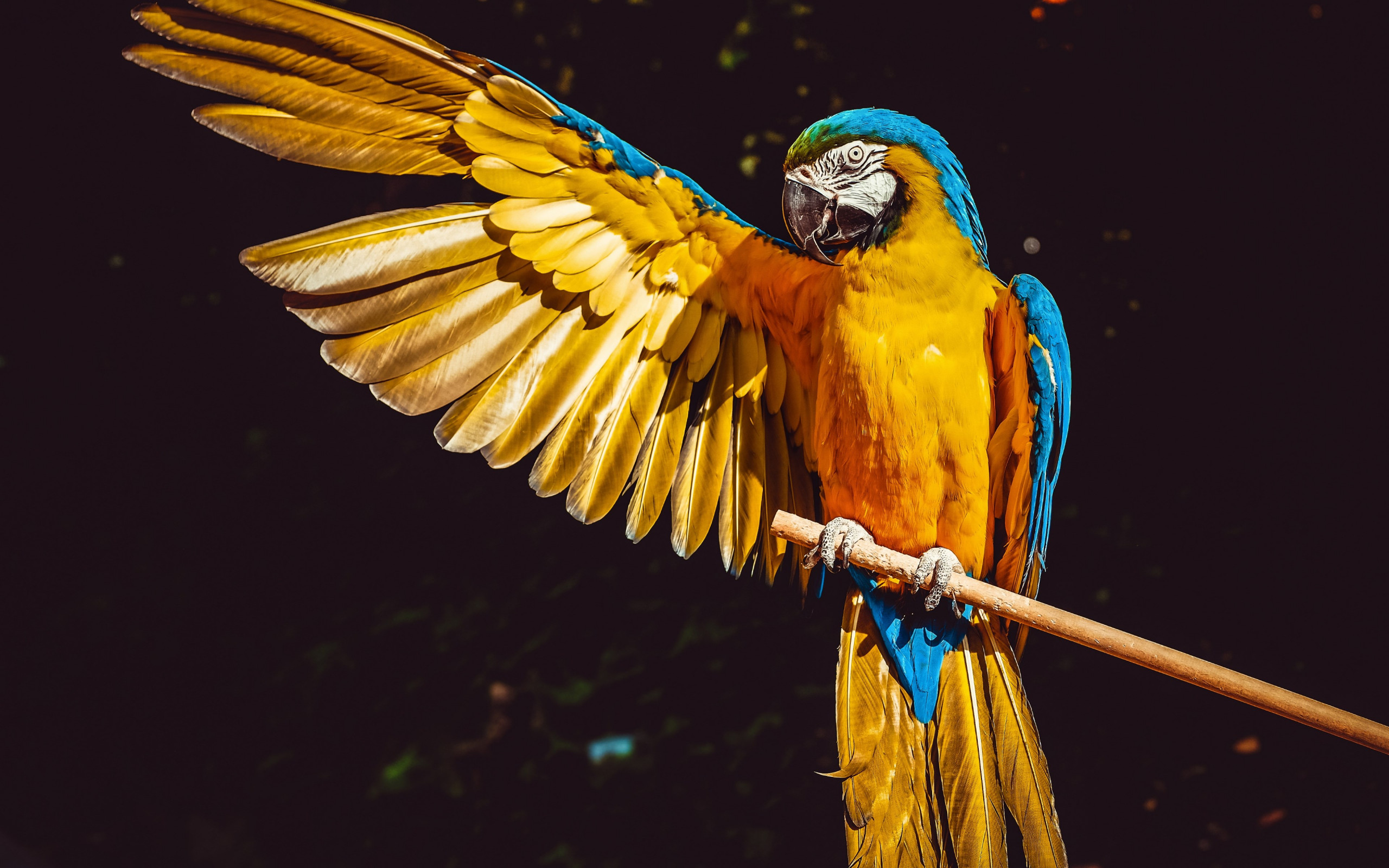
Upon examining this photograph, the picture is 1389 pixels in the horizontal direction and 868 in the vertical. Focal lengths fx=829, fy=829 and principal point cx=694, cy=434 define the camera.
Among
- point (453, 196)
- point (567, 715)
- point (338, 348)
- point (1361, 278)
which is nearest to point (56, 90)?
point (453, 196)

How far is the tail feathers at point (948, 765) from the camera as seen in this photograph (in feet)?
3.71

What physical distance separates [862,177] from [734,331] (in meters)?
0.32

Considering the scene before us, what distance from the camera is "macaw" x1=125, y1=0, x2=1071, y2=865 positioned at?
105 cm

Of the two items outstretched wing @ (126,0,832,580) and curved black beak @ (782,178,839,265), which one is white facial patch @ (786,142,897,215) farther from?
outstretched wing @ (126,0,832,580)

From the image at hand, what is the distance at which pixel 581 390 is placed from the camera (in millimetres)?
1227

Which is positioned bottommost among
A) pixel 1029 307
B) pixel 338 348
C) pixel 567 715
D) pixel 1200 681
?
pixel 567 715

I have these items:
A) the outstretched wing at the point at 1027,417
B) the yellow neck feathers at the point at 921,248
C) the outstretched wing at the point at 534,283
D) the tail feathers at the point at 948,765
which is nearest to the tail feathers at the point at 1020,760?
the tail feathers at the point at 948,765

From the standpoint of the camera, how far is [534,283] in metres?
1.19

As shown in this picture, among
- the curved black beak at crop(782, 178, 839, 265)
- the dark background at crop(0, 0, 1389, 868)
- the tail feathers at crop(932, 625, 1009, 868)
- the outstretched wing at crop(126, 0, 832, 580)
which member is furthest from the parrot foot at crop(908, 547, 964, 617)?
the dark background at crop(0, 0, 1389, 868)

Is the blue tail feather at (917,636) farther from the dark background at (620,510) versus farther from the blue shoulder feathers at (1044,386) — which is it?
the dark background at (620,510)

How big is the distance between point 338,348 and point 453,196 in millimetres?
848

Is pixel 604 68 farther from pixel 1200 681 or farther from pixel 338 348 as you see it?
pixel 1200 681

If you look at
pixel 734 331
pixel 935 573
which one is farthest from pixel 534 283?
pixel 935 573

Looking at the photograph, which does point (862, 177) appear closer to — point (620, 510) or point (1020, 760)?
point (1020, 760)
